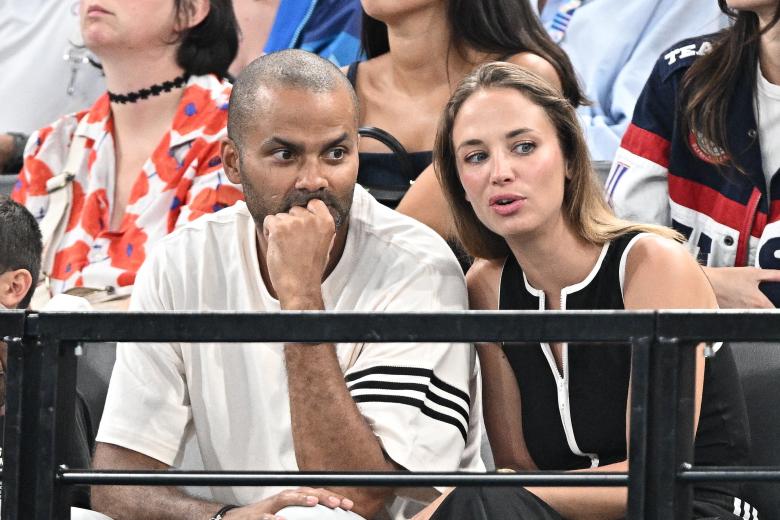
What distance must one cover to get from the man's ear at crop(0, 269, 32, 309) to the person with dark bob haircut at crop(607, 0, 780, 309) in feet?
3.64

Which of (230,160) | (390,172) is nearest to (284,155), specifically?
(230,160)

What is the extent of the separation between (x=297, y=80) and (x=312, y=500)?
0.64 metres

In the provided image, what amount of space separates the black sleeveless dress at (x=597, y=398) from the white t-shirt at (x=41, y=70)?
Answer: 87.3 inches

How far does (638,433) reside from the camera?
122 cm

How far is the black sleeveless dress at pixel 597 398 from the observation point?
6.11 ft

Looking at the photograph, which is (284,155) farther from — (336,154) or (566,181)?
(566,181)

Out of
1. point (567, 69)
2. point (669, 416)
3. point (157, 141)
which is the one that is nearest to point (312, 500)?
point (669, 416)

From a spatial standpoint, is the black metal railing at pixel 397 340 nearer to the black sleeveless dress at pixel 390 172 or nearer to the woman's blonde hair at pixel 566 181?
the woman's blonde hair at pixel 566 181

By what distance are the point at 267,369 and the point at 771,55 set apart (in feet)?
3.70

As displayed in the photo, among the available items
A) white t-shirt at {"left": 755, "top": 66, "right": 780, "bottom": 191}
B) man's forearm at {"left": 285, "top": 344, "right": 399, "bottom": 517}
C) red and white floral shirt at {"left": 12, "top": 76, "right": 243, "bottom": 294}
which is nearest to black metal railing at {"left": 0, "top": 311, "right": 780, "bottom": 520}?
man's forearm at {"left": 285, "top": 344, "right": 399, "bottom": 517}

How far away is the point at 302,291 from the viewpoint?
1800 mm

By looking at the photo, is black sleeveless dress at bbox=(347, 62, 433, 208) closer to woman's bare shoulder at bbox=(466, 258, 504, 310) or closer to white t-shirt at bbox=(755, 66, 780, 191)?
woman's bare shoulder at bbox=(466, 258, 504, 310)

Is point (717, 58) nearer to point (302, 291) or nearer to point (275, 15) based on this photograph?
point (302, 291)

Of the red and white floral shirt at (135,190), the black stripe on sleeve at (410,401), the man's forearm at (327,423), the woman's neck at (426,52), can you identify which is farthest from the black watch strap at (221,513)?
the woman's neck at (426,52)
